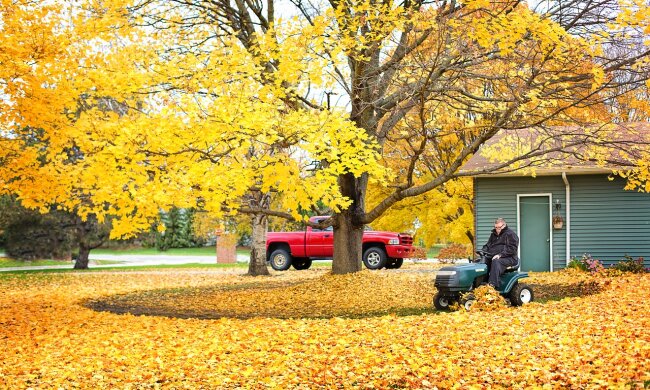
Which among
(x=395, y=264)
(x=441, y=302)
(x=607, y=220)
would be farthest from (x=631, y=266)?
(x=441, y=302)

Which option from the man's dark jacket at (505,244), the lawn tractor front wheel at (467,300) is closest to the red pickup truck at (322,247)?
the lawn tractor front wheel at (467,300)

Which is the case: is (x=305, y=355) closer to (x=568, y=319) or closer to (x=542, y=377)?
(x=542, y=377)

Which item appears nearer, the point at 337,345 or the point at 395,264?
the point at 337,345

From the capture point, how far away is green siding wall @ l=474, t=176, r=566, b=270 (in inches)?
829

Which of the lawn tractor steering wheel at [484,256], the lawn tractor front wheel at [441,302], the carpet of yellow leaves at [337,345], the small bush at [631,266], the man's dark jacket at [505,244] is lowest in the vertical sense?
the carpet of yellow leaves at [337,345]

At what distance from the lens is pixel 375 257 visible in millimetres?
23438

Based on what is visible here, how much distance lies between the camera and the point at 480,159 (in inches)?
892

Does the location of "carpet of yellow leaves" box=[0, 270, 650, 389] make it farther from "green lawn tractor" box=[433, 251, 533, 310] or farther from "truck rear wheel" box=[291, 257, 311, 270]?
"truck rear wheel" box=[291, 257, 311, 270]

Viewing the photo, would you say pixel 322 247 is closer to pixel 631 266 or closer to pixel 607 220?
pixel 607 220

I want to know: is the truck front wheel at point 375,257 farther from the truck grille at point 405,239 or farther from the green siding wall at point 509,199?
the green siding wall at point 509,199

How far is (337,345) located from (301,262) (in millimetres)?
16974

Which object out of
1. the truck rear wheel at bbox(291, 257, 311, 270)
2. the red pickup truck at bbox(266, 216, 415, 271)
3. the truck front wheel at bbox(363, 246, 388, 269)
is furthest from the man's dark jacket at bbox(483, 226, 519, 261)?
the truck rear wheel at bbox(291, 257, 311, 270)

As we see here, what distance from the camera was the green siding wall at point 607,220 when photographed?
20.6m

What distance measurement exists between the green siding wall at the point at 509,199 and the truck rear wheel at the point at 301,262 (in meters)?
6.49
